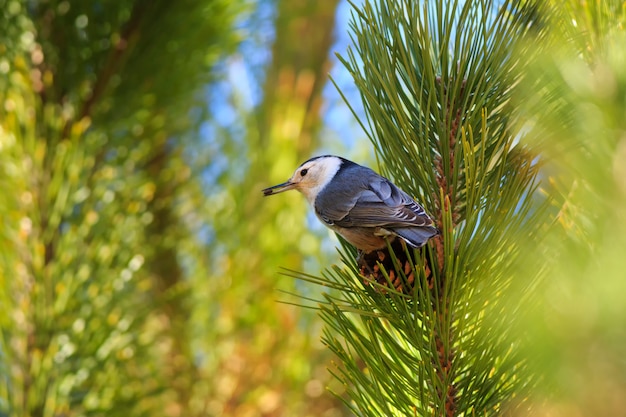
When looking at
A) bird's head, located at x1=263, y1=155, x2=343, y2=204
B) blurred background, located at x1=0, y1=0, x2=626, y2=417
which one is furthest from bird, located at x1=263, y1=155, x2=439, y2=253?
blurred background, located at x1=0, y1=0, x2=626, y2=417

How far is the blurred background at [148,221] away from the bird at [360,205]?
0.18 m

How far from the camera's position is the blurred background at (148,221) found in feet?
3.25

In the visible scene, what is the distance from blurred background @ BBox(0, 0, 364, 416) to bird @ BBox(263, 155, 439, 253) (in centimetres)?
18

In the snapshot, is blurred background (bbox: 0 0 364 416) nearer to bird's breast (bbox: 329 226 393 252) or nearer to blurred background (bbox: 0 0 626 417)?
blurred background (bbox: 0 0 626 417)

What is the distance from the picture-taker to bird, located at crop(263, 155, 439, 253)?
0.66 m

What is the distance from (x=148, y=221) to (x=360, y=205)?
391mm

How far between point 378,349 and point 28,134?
0.67 m

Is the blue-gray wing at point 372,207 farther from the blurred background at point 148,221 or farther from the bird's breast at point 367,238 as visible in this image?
the blurred background at point 148,221

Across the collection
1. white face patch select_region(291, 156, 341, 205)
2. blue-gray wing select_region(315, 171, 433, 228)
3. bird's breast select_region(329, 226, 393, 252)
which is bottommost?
bird's breast select_region(329, 226, 393, 252)

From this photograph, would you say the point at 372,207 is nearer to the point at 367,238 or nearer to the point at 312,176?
the point at 367,238

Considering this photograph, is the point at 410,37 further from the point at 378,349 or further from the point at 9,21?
the point at 9,21

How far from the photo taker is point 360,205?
912 mm

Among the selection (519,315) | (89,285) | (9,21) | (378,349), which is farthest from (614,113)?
(9,21)

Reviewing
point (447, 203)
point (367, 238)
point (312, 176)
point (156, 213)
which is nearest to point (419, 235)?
point (447, 203)
